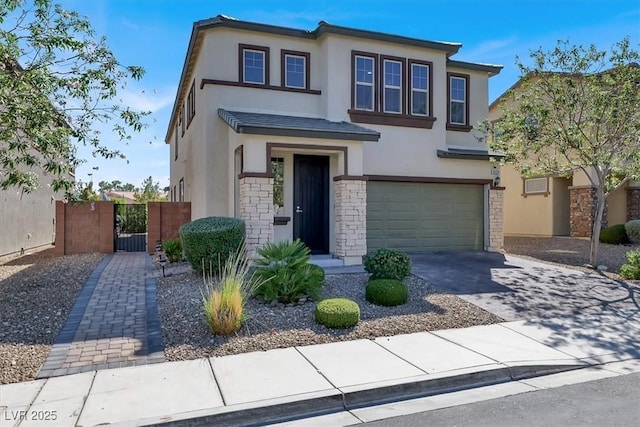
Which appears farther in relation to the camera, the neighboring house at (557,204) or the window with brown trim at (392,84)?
the neighboring house at (557,204)

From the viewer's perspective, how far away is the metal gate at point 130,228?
53.7 feet

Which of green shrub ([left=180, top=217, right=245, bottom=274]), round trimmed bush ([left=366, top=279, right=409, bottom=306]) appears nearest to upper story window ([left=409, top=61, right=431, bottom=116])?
green shrub ([left=180, top=217, right=245, bottom=274])

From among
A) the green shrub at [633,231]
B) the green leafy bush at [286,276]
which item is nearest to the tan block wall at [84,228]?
the green leafy bush at [286,276]

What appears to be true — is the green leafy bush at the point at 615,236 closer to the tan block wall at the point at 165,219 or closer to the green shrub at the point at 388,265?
the green shrub at the point at 388,265

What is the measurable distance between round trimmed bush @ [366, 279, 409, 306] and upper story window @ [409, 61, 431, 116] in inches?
294

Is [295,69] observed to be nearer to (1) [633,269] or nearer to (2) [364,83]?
(2) [364,83]

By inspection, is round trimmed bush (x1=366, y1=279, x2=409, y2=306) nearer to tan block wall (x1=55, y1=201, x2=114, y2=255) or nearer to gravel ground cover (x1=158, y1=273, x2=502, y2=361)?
gravel ground cover (x1=158, y1=273, x2=502, y2=361)

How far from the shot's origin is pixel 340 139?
433 inches

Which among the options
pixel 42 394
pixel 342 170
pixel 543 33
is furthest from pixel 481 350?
pixel 543 33

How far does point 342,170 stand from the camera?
442 inches

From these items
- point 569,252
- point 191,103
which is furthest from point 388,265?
point 191,103

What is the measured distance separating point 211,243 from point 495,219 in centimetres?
941

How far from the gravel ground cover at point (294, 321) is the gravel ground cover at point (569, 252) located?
6.16 metres

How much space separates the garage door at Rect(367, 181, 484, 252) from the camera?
13117 millimetres
